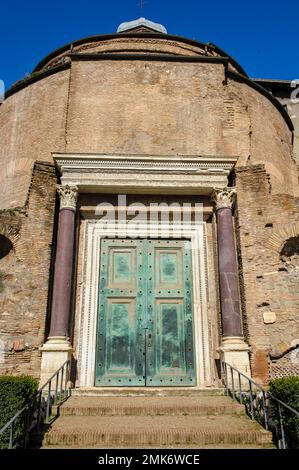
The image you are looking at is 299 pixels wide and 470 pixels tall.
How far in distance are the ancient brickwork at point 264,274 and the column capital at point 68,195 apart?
391 cm

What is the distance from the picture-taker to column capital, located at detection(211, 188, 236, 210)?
34.1ft

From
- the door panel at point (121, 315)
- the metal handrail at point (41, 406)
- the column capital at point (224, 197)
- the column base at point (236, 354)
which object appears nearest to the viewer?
the metal handrail at point (41, 406)

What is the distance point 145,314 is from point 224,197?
3326mm

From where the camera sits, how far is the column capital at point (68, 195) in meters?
10.2

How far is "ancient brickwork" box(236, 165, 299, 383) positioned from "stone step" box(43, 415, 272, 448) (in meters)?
2.89

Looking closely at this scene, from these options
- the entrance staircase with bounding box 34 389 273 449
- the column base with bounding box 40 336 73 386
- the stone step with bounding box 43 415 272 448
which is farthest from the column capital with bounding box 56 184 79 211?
the stone step with bounding box 43 415 272 448

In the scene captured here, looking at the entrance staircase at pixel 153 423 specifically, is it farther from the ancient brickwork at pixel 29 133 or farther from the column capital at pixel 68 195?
the ancient brickwork at pixel 29 133

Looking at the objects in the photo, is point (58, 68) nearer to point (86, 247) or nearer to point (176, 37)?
point (176, 37)

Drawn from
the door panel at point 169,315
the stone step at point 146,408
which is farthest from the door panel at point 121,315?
the stone step at point 146,408

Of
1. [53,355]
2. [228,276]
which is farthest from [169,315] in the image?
[53,355]

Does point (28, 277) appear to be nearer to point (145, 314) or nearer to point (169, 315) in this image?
point (145, 314)

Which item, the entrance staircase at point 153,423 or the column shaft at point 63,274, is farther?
the column shaft at point 63,274

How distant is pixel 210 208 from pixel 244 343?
137 inches

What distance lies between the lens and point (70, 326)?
31.6ft
